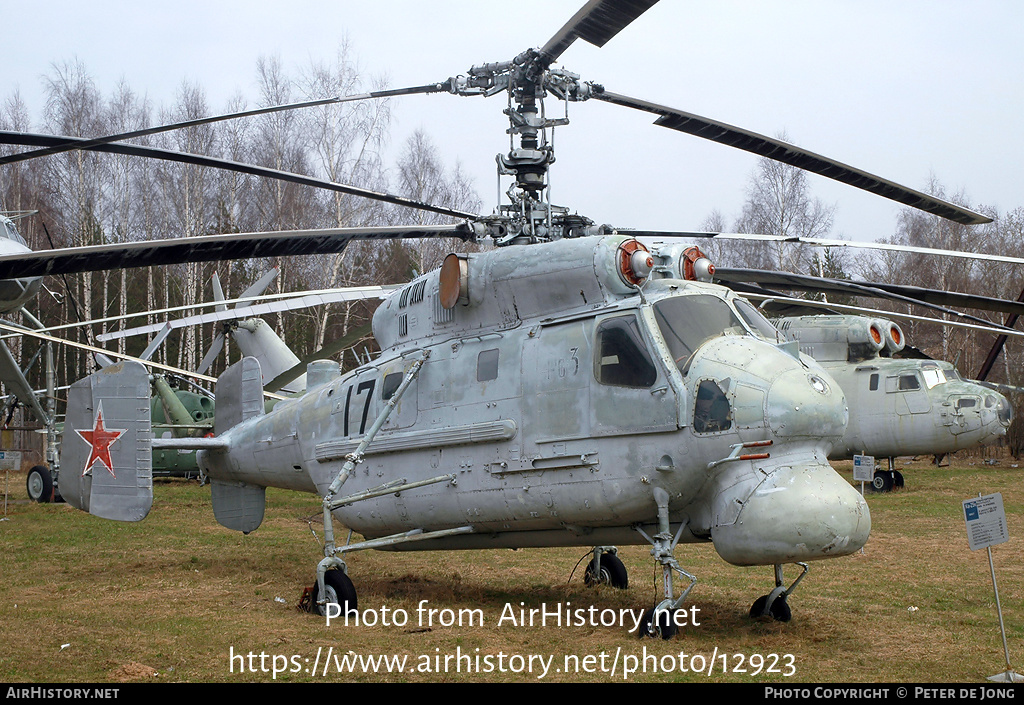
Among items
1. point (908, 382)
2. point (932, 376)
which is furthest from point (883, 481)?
point (932, 376)

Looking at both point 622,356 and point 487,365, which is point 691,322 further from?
point 487,365

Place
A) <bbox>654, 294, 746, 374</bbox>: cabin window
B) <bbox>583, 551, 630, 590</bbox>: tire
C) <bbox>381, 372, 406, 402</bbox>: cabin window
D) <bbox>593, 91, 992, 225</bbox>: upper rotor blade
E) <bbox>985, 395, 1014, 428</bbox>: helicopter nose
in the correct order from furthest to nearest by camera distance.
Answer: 1. <bbox>985, 395, 1014, 428</bbox>: helicopter nose
2. <bbox>583, 551, 630, 590</bbox>: tire
3. <bbox>381, 372, 406, 402</bbox>: cabin window
4. <bbox>593, 91, 992, 225</bbox>: upper rotor blade
5. <bbox>654, 294, 746, 374</bbox>: cabin window

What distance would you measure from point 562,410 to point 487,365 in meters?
1.01

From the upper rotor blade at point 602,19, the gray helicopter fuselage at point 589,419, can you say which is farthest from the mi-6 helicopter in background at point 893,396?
the upper rotor blade at point 602,19

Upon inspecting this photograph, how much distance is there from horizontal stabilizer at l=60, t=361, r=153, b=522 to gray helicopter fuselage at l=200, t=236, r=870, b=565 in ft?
5.97

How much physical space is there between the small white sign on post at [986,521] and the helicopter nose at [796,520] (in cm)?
71

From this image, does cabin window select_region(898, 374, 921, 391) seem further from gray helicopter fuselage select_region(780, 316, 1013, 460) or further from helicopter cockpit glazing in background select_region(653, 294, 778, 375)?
helicopter cockpit glazing in background select_region(653, 294, 778, 375)

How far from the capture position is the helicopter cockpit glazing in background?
720cm

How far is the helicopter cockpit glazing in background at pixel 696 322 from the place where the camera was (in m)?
7.20

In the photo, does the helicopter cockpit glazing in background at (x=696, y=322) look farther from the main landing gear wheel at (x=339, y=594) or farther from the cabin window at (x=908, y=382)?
the cabin window at (x=908, y=382)

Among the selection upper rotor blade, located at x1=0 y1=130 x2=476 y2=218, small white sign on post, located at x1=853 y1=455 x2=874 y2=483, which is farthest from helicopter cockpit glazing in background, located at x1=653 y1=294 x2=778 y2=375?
small white sign on post, located at x1=853 y1=455 x2=874 y2=483

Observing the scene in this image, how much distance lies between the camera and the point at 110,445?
9.52 meters
